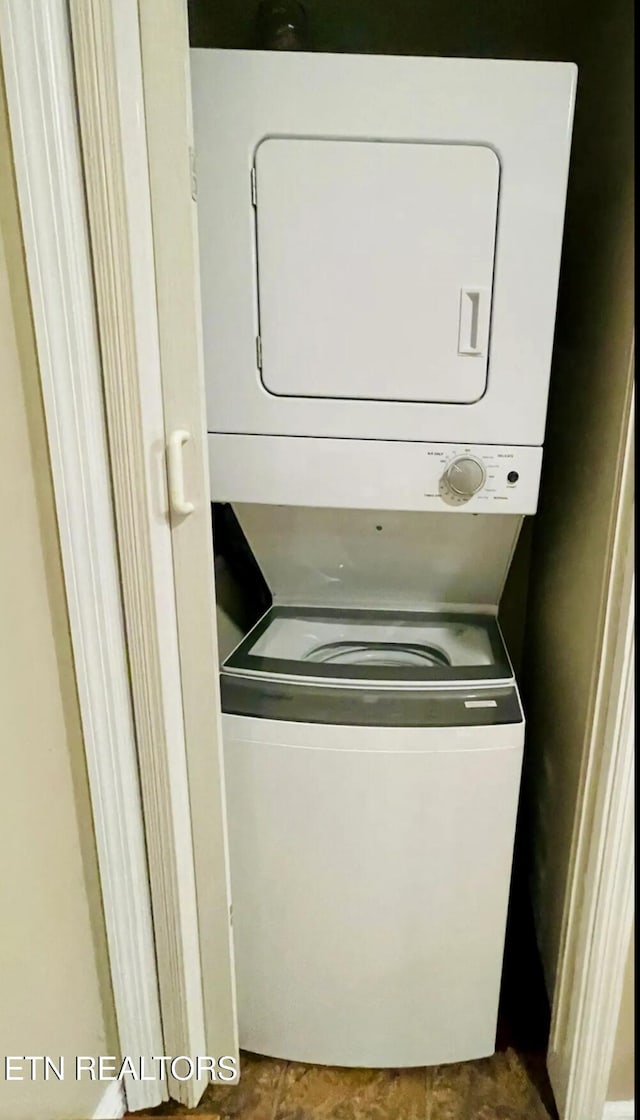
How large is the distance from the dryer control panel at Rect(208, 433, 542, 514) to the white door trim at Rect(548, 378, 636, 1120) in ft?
0.80

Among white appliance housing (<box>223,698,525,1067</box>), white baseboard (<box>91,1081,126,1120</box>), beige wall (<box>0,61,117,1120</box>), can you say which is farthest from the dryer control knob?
white baseboard (<box>91,1081,126,1120</box>)

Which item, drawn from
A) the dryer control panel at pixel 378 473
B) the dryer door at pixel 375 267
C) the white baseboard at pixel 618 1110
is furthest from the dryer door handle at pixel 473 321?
the white baseboard at pixel 618 1110

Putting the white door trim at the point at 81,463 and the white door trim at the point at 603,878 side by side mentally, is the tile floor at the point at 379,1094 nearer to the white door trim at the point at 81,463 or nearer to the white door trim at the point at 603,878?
the white door trim at the point at 603,878

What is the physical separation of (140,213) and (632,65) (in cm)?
83

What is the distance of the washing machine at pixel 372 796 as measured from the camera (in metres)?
1.21

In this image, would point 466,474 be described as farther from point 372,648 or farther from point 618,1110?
point 618,1110

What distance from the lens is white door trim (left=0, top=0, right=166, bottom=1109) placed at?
87cm

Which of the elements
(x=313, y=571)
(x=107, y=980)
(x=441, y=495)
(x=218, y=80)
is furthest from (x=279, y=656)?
(x=218, y=80)

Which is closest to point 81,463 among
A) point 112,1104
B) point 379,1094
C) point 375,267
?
point 375,267

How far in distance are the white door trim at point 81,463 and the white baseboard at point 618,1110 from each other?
2.65 feet

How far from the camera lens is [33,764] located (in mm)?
1009

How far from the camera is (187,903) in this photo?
49.2 inches

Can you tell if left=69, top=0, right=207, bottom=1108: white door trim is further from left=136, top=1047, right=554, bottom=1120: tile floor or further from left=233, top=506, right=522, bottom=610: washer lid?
left=233, top=506, right=522, bottom=610: washer lid

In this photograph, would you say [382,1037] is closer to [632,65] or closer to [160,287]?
[160,287]
